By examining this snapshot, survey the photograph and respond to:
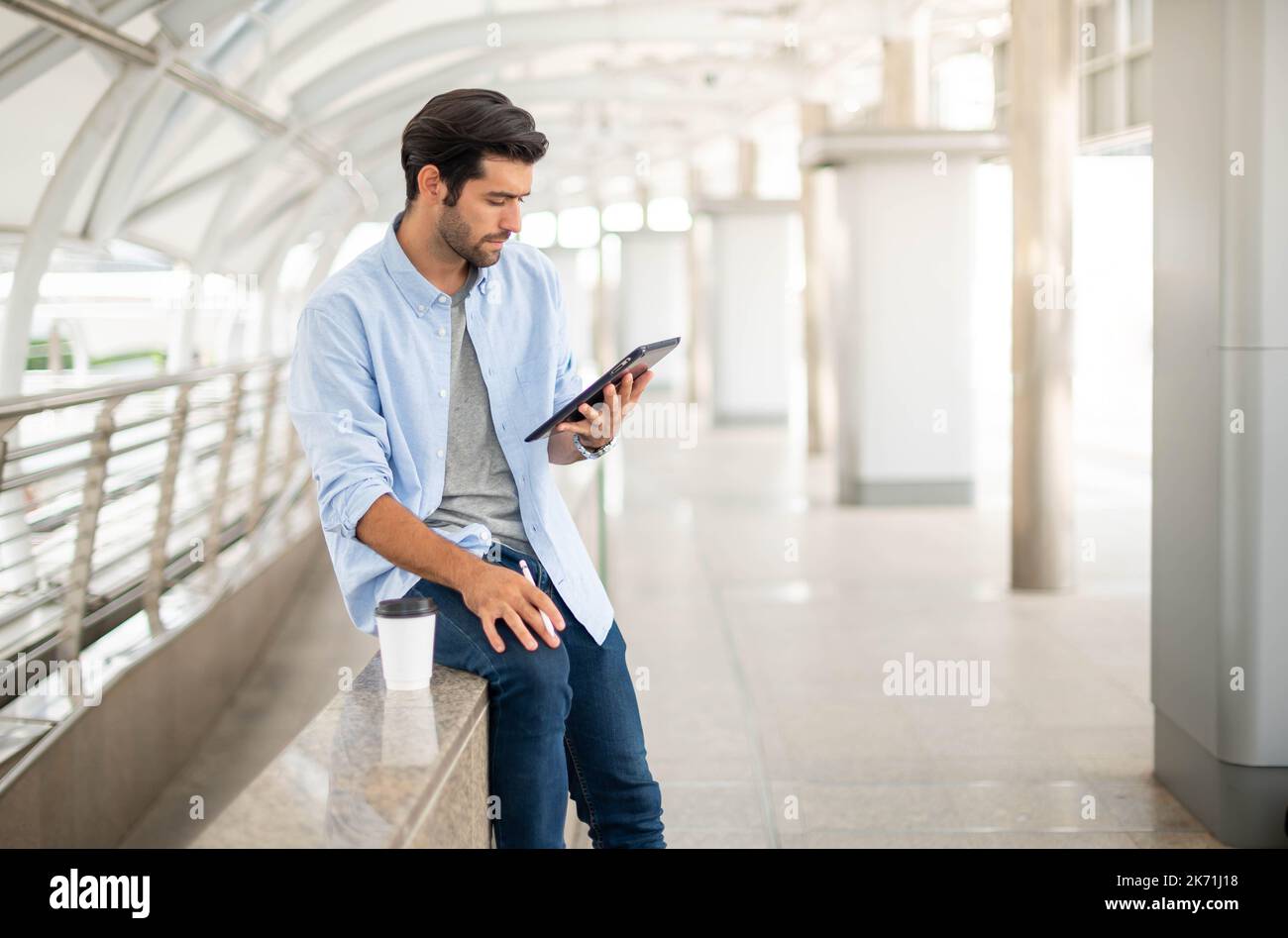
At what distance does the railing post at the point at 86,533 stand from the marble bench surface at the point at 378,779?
2.37 m

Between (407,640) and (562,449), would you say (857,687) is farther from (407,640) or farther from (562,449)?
(407,640)

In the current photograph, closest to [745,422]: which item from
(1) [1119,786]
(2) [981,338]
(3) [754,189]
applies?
(3) [754,189]

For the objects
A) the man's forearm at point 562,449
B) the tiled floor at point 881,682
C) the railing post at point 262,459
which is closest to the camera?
the man's forearm at point 562,449

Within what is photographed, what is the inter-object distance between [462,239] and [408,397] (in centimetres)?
29

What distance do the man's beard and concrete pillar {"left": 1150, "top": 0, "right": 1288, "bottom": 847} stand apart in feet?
7.28

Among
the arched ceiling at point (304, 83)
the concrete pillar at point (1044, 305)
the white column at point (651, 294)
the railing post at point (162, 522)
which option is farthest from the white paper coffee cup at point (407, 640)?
the white column at point (651, 294)

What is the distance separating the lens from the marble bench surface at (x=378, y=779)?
1817 mm

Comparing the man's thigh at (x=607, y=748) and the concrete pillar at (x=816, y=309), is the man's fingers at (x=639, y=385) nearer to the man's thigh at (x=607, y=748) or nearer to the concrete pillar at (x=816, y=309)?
the man's thigh at (x=607, y=748)

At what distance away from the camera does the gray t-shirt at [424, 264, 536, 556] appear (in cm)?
249

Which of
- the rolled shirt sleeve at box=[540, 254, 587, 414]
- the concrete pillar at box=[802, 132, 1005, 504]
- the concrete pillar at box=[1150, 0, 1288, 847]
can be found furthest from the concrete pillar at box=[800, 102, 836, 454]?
the rolled shirt sleeve at box=[540, 254, 587, 414]

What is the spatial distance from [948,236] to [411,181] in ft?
30.2

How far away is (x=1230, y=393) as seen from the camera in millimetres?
3695
